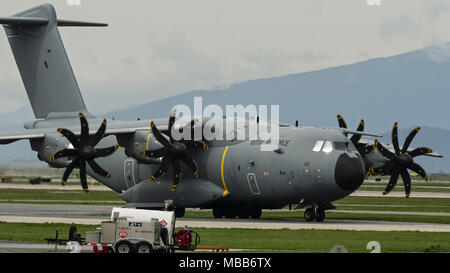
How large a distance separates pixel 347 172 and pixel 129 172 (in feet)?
42.2

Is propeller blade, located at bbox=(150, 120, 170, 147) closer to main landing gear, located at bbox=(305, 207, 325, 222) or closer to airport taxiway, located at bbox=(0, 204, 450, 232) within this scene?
airport taxiway, located at bbox=(0, 204, 450, 232)

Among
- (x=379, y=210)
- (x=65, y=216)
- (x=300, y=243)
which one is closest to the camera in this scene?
(x=300, y=243)

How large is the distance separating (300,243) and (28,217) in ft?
59.2

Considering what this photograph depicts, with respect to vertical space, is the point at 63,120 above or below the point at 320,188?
above

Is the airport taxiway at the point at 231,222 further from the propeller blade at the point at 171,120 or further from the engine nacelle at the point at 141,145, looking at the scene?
the propeller blade at the point at 171,120

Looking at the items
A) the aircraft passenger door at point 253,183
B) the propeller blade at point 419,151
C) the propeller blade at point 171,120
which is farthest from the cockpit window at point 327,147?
the propeller blade at point 171,120

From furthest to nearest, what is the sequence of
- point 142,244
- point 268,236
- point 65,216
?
1. point 65,216
2. point 268,236
3. point 142,244

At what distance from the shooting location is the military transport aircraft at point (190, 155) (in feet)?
125

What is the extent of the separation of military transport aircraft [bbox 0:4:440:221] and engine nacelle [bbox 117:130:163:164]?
0.05 m

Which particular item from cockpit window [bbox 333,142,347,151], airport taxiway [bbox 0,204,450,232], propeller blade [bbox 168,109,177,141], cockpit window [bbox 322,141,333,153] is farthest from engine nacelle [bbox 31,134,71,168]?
cockpit window [bbox 333,142,347,151]

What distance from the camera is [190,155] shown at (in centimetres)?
4269
